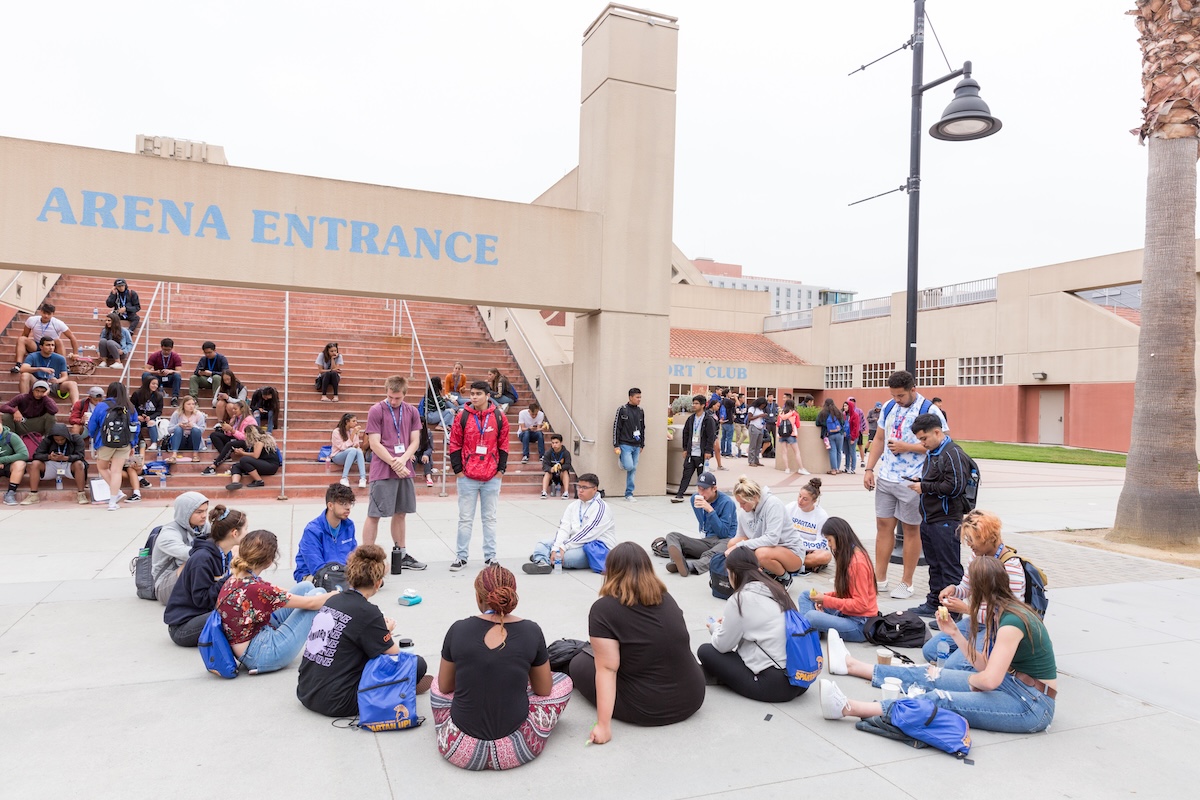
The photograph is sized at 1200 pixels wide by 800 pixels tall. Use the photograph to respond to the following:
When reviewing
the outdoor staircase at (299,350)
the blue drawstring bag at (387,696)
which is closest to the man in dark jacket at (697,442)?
the outdoor staircase at (299,350)

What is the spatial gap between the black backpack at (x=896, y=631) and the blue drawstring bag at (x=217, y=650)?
13.8ft

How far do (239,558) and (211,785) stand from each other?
1.55 meters

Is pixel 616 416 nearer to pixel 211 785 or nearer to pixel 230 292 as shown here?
pixel 211 785

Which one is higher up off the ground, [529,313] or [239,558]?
[529,313]

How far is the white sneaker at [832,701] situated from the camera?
13.0ft

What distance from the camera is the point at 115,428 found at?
981cm

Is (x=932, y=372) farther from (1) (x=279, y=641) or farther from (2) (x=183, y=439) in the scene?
(1) (x=279, y=641)

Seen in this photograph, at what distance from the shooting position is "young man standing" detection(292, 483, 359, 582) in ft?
20.3

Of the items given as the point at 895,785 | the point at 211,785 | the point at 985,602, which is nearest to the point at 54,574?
the point at 211,785

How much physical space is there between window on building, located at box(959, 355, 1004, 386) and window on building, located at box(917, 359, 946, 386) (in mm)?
981

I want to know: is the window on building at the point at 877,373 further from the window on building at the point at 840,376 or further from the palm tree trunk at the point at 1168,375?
the palm tree trunk at the point at 1168,375

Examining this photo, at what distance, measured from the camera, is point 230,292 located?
18859 millimetres

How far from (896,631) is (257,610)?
167 inches

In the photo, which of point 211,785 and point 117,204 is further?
point 117,204
